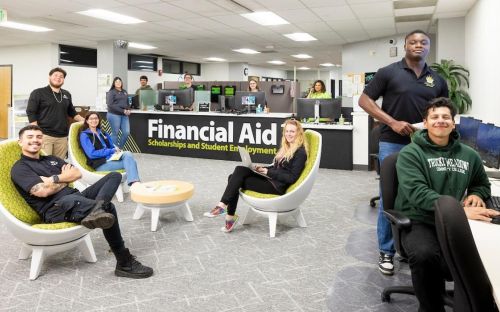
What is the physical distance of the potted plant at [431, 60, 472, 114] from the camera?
7062mm

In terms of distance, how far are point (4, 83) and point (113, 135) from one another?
276 inches

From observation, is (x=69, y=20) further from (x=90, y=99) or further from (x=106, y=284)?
(x=106, y=284)

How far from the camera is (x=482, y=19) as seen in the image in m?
6.00

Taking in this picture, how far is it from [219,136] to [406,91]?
18.9 feet

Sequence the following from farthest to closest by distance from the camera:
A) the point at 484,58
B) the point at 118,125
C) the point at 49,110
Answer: the point at 118,125 < the point at 484,58 < the point at 49,110

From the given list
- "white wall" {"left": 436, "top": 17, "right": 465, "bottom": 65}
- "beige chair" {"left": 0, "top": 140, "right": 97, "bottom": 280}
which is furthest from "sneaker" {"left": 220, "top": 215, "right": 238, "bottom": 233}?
"white wall" {"left": 436, "top": 17, "right": 465, "bottom": 65}

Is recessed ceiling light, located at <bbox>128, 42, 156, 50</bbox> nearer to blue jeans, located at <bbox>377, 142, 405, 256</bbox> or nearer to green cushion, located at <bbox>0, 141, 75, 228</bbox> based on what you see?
green cushion, located at <bbox>0, 141, 75, 228</bbox>

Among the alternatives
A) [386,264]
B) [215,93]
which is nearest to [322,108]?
[215,93]

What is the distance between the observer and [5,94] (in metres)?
12.9

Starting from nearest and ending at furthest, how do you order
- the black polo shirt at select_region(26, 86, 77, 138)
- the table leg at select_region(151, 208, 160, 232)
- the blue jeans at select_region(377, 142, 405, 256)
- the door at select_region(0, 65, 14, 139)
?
the blue jeans at select_region(377, 142, 405, 256)
the table leg at select_region(151, 208, 160, 232)
the black polo shirt at select_region(26, 86, 77, 138)
the door at select_region(0, 65, 14, 139)

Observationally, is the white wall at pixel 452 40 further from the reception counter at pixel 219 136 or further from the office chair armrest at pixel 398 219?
the office chair armrest at pixel 398 219

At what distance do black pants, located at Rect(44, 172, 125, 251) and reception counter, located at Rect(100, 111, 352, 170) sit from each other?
4.63m

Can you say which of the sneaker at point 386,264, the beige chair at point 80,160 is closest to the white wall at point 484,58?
the sneaker at point 386,264

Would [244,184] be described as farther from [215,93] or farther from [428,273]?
[215,93]
